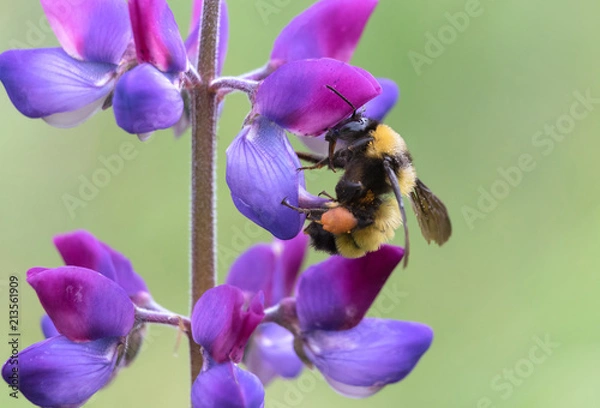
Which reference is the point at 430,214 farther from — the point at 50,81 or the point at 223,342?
the point at 50,81

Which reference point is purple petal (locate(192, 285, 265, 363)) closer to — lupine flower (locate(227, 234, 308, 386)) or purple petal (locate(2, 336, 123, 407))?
purple petal (locate(2, 336, 123, 407))

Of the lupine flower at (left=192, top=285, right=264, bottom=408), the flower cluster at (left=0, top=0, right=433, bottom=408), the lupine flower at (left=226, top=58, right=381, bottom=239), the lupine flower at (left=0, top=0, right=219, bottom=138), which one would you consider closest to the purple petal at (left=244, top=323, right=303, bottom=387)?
the flower cluster at (left=0, top=0, right=433, bottom=408)

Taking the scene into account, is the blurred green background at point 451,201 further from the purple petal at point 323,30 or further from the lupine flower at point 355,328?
the purple petal at point 323,30

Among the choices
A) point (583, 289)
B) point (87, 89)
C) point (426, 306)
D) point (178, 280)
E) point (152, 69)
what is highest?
point (152, 69)

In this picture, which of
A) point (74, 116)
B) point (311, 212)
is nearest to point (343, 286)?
point (311, 212)

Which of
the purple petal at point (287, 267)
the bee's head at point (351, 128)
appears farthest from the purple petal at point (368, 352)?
the bee's head at point (351, 128)

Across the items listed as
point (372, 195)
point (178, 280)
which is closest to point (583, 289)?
point (178, 280)

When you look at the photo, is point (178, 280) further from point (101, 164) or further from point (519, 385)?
point (519, 385)
